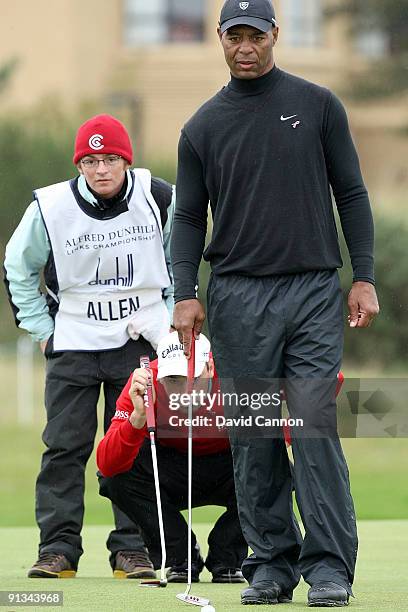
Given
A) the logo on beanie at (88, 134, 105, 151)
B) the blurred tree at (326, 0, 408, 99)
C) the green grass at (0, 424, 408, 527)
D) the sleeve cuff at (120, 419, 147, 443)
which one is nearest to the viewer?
the sleeve cuff at (120, 419, 147, 443)

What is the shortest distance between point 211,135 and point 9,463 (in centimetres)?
1217

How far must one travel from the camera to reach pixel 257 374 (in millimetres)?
5340

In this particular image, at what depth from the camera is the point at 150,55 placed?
1433 inches

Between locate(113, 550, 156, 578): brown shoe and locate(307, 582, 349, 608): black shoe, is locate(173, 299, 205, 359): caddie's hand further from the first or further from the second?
locate(113, 550, 156, 578): brown shoe

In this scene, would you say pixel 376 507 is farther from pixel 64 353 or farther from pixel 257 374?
pixel 257 374

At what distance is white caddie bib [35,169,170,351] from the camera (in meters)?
6.77

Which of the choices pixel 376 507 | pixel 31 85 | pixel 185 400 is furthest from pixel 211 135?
pixel 31 85

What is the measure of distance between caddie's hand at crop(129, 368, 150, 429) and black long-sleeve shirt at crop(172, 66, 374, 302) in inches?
27.8

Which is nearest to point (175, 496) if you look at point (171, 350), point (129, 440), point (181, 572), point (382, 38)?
point (181, 572)

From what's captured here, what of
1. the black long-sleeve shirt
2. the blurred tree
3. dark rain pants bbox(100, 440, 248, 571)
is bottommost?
dark rain pants bbox(100, 440, 248, 571)

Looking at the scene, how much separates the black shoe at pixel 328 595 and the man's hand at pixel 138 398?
1102 mm

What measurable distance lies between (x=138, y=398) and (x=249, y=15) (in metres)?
1.47

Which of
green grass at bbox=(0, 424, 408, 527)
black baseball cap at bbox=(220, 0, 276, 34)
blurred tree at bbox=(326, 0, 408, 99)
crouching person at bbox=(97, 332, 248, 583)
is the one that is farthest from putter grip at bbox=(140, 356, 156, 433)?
blurred tree at bbox=(326, 0, 408, 99)

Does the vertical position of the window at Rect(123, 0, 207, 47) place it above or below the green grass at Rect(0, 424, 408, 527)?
above
